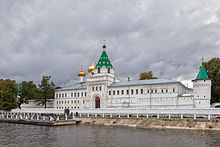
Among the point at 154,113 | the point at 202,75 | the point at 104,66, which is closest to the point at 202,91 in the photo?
the point at 202,75

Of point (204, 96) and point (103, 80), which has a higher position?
point (103, 80)

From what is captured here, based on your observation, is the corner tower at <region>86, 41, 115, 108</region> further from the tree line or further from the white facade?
the white facade

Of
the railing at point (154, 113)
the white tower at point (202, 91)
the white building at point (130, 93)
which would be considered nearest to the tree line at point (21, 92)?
the white building at point (130, 93)

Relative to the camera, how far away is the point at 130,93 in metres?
53.2

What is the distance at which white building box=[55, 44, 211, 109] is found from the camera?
138 feet

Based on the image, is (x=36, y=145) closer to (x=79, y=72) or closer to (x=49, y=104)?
(x=49, y=104)

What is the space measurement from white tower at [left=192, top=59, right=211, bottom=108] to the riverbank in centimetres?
1061

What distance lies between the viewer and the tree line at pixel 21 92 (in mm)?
59312

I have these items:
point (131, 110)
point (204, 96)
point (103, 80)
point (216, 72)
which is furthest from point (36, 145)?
point (216, 72)

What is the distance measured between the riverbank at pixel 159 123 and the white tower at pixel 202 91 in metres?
10.6

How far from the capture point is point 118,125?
36906 mm

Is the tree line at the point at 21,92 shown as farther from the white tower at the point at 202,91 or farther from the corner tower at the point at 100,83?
the white tower at the point at 202,91

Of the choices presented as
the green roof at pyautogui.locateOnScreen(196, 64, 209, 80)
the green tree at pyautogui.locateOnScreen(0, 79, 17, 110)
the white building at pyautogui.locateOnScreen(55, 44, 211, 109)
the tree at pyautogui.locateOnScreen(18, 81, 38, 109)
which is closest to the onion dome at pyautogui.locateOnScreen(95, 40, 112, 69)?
the white building at pyautogui.locateOnScreen(55, 44, 211, 109)

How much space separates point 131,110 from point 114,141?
16863 mm
